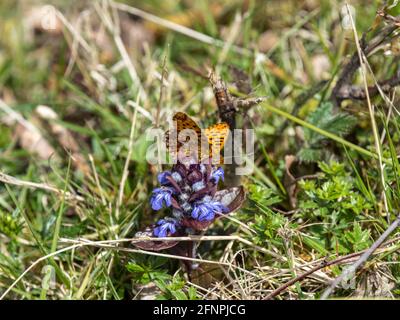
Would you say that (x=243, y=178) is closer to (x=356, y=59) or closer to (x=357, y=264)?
(x=356, y=59)

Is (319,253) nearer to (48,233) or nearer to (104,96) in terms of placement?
(48,233)

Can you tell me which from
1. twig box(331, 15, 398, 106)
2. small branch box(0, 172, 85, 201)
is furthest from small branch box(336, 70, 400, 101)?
small branch box(0, 172, 85, 201)

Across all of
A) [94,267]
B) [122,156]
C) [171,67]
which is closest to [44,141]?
[122,156]

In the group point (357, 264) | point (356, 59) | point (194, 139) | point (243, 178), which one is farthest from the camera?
point (243, 178)

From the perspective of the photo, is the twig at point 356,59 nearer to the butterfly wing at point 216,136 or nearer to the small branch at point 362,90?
the small branch at point 362,90

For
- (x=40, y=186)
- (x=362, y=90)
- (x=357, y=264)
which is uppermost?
(x=362, y=90)

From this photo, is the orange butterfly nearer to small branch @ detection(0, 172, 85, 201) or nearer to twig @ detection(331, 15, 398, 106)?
small branch @ detection(0, 172, 85, 201)

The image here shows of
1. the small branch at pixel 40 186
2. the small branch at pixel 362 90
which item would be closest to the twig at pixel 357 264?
the small branch at pixel 362 90

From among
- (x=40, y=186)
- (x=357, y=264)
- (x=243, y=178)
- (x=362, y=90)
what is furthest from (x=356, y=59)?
(x=40, y=186)

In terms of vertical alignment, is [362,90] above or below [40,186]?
above
